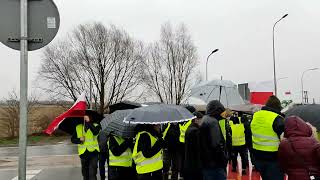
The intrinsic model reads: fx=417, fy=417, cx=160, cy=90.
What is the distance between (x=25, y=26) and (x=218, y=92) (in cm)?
961

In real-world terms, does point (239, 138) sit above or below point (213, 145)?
below

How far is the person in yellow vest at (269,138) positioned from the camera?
20.9ft

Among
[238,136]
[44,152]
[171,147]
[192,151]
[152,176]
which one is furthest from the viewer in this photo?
[44,152]

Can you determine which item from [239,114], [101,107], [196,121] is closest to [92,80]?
[101,107]

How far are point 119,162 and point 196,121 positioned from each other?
1808 millimetres

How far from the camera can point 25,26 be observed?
184 inches

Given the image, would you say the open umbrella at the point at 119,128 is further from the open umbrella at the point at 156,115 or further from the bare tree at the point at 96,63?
the bare tree at the point at 96,63

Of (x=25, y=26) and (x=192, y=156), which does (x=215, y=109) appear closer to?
(x=192, y=156)

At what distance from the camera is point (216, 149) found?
6.49m

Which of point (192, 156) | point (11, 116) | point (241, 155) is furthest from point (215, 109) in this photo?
point (11, 116)

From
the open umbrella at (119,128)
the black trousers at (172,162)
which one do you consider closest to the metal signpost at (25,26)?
the open umbrella at (119,128)

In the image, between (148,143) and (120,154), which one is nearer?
(148,143)

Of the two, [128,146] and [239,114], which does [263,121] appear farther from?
[239,114]

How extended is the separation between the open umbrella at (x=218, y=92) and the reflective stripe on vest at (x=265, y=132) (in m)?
6.66
